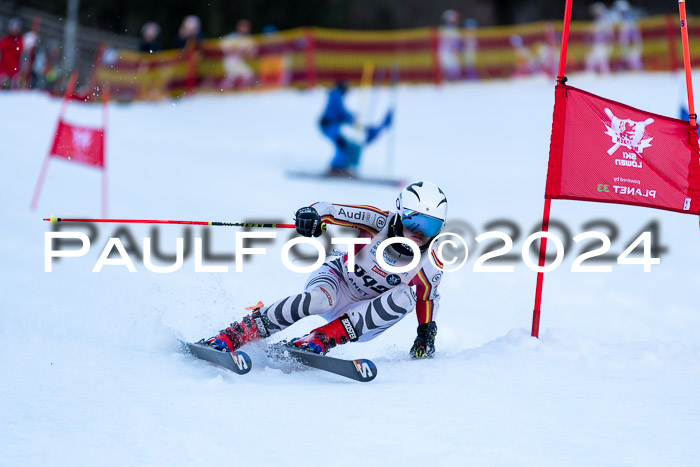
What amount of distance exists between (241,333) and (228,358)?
30cm

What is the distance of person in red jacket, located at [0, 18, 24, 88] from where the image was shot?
1719 cm

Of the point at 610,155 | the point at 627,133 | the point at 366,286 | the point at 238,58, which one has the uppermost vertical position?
the point at 238,58

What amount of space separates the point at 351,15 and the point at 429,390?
3352 centimetres

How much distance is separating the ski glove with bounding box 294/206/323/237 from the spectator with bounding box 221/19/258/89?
16.8 meters

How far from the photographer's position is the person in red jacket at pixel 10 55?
1719 cm

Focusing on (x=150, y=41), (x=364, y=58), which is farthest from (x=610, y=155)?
(x=364, y=58)

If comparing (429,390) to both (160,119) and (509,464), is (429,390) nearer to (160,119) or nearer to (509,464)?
(509,464)

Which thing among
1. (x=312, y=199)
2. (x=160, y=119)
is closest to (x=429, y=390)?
(x=312, y=199)

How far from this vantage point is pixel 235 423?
Answer: 151 inches

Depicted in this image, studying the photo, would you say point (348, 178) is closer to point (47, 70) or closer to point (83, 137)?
point (83, 137)

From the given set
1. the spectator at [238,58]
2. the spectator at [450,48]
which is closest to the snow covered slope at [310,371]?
the spectator at [238,58]

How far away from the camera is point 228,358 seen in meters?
4.50

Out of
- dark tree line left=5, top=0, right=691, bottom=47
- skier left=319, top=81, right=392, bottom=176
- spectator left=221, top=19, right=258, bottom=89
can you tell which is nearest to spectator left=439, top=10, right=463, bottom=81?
spectator left=221, top=19, right=258, bottom=89

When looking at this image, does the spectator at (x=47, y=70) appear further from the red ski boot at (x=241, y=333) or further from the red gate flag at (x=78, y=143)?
the red ski boot at (x=241, y=333)
